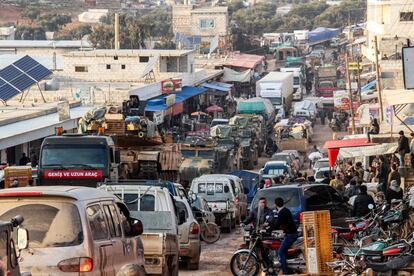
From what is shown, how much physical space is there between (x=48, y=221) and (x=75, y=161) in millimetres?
15787

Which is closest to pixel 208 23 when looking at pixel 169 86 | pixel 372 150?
pixel 169 86

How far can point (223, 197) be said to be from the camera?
33594mm

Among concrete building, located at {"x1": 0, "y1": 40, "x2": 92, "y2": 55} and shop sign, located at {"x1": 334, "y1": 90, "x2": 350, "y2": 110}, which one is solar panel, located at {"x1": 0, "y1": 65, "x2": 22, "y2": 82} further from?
concrete building, located at {"x1": 0, "y1": 40, "x2": 92, "y2": 55}

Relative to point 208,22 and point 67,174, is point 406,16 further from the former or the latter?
point 208,22

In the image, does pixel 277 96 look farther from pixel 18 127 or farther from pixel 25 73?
pixel 18 127

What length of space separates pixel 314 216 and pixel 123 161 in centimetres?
1402

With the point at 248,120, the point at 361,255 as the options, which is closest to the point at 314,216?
the point at 361,255

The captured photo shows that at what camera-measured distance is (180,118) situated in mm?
75625

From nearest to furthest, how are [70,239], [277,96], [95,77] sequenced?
[70,239] < [95,77] < [277,96]

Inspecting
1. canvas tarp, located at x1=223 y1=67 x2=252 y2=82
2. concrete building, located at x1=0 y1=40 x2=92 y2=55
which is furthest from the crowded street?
concrete building, located at x1=0 y1=40 x2=92 y2=55

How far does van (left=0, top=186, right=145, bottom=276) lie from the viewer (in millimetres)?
12797

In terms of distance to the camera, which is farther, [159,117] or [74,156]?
[159,117]

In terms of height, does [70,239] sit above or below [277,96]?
above

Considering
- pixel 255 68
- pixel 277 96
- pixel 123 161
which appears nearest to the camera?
pixel 123 161
